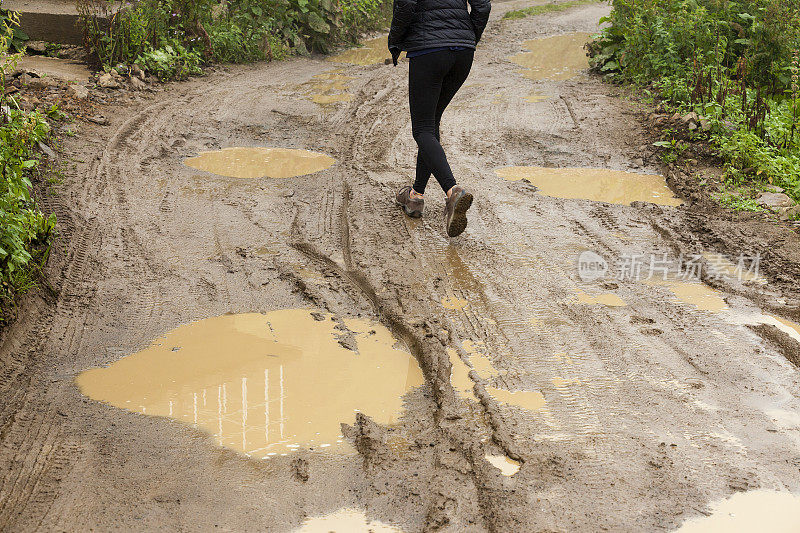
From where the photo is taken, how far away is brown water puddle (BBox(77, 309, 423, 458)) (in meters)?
3.00

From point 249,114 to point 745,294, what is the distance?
18.0ft

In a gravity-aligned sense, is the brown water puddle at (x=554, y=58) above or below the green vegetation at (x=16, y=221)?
below

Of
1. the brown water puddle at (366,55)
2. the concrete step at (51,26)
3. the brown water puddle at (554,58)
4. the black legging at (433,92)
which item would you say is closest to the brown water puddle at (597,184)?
the black legging at (433,92)

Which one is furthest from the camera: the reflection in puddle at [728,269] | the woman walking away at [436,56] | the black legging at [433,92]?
the black legging at [433,92]

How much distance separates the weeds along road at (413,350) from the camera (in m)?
2.56

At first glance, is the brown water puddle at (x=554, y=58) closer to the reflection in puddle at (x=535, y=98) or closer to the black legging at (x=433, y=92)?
the reflection in puddle at (x=535, y=98)

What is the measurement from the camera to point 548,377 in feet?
10.8

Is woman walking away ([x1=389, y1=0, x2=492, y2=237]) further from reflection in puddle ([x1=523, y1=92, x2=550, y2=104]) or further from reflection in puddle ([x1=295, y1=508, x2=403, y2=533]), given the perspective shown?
reflection in puddle ([x1=523, y1=92, x2=550, y2=104])

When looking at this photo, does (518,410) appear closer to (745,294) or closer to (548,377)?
(548,377)

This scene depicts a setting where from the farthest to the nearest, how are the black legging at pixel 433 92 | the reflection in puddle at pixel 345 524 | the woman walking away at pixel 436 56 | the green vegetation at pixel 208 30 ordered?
1. the green vegetation at pixel 208 30
2. the black legging at pixel 433 92
3. the woman walking away at pixel 436 56
4. the reflection in puddle at pixel 345 524

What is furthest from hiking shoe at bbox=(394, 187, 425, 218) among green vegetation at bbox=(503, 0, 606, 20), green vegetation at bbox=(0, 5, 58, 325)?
green vegetation at bbox=(503, 0, 606, 20)

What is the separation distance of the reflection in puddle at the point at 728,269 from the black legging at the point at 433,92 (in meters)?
1.74

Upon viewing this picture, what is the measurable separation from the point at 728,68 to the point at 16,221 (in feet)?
26.3

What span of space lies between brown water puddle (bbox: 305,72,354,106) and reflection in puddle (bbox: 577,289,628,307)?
5.26 metres
